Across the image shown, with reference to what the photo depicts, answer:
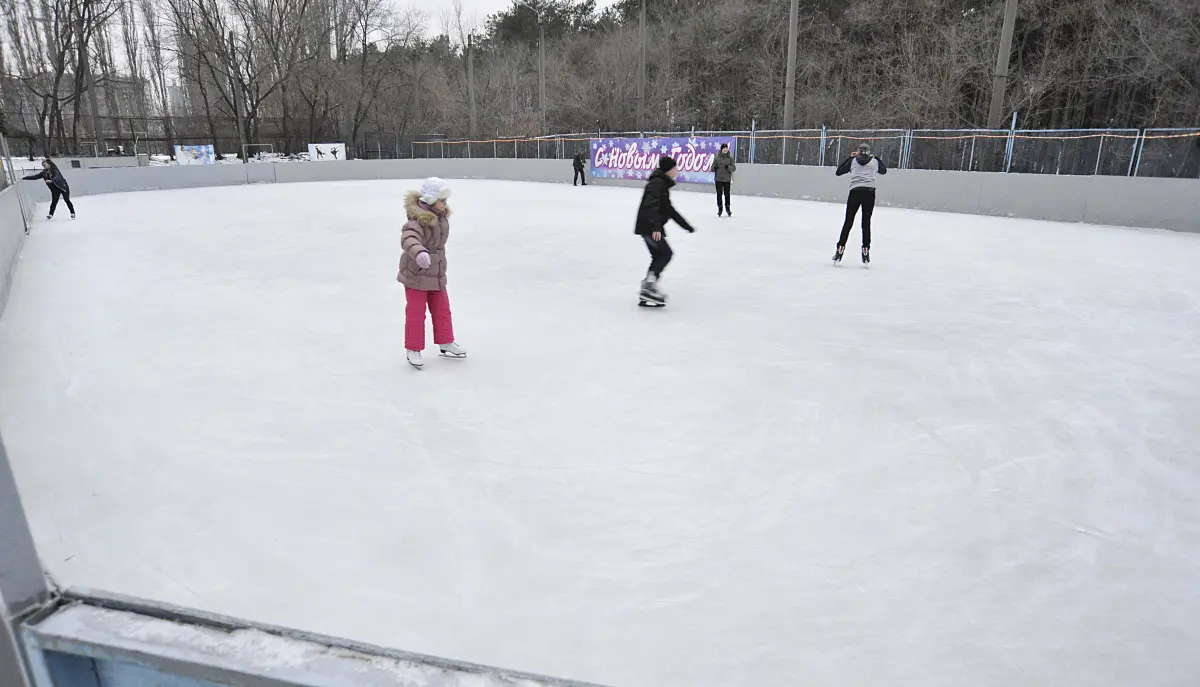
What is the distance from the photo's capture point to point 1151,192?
1302 cm

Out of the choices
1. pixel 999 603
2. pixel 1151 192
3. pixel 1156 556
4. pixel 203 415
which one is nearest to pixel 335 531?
pixel 203 415

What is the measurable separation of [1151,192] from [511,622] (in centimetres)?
1549

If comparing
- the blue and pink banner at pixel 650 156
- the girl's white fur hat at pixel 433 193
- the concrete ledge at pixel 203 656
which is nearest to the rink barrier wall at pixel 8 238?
the girl's white fur hat at pixel 433 193

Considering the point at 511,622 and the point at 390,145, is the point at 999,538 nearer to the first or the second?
the point at 511,622

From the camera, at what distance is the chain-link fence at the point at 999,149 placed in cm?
1320

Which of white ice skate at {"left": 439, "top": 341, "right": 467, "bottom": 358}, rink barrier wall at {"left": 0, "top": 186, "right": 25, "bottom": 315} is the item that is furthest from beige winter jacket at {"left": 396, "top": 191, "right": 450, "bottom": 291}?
rink barrier wall at {"left": 0, "top": 186, "right": 25, "bottom": 315}

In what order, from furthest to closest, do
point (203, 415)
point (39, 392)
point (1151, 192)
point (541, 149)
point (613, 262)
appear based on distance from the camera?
point (541, 149) < point (1151, 192) < point (613, 262) < point (39, 392) < point (203, 415)

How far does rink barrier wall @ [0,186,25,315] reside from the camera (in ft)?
24.8

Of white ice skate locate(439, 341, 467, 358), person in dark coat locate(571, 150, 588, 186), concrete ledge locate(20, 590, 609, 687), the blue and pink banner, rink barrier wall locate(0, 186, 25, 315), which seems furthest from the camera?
person in dark coat locate(571, 150, 588, 186)

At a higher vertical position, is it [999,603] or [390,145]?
[390,145]

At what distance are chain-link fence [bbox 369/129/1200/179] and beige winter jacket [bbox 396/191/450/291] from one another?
1449 cm

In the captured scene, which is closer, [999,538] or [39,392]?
[999,538]

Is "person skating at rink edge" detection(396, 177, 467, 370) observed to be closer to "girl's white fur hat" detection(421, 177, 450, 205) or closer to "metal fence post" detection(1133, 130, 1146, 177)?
"girl's white fur hat" detection(421, 177, 450, 205)

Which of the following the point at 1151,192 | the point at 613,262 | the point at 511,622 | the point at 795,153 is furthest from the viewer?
the point at 795,153
